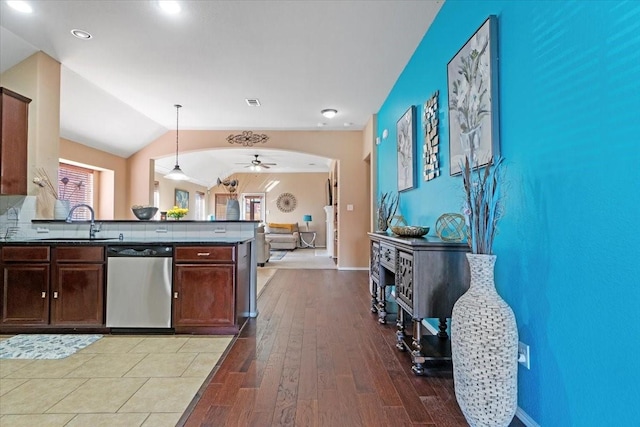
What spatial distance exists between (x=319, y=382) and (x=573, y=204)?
1747mm

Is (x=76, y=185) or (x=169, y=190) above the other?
(x=169, y=190)

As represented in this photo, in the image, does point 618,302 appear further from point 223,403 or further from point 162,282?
point 162,282

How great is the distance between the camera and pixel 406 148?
13.0 feet

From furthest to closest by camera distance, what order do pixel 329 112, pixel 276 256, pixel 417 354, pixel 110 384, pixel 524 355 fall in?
1. pixel 276 256
2. pixel 329 112
3. pixel 417 354
4. pixel 110 384
5. pixel 524 355

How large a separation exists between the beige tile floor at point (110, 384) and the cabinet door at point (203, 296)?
0.21 m

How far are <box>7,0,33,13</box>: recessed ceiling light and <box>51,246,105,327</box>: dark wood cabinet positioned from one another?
2165 mm

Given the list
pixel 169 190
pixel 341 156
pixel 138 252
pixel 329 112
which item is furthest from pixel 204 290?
pixel 169 190

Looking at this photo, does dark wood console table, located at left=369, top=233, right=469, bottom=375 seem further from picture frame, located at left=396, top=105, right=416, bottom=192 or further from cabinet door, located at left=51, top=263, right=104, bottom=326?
cabinet door, located at left=51, top=263, right=104, bottom=326

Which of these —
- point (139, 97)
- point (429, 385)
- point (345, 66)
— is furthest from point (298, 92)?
point (429, 385)

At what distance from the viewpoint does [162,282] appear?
3.08 m

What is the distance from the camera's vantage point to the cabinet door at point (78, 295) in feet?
10.1

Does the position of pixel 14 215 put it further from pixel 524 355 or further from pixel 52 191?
pixel 524 355

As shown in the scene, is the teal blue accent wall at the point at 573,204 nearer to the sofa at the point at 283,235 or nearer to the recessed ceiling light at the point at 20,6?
the recessed ceiling light at the point at 20,6

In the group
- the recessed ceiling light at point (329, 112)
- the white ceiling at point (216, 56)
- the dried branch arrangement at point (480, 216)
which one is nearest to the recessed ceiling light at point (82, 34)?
the white ceiling at point (216, 56)
